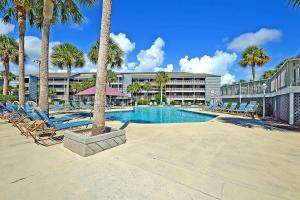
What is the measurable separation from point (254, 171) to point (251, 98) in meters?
20.5

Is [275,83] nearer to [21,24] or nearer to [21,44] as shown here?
[21,44]

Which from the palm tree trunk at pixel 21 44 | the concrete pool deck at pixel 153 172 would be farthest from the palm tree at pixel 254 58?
the palm tree trunk at pixel 21 44

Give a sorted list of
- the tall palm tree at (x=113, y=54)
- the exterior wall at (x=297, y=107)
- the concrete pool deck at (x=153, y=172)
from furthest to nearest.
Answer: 1. the tall palm tree at (x=113, y=54)
2. the exterior wall at (x=297, y=107)
3. the concrete pool deck at (x=153, y=172)

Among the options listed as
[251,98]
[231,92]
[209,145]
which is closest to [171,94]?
[231,92]

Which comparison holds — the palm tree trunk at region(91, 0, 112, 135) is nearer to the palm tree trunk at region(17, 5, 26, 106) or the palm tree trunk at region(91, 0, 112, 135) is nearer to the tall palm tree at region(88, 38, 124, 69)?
the palm tree trunk at region(17, 5, 26, 106)

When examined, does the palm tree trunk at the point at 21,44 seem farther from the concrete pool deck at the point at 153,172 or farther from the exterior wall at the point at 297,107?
the exterior wall at the point at 297,107

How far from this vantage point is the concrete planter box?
4867mm

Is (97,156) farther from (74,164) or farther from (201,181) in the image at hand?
(201,181)

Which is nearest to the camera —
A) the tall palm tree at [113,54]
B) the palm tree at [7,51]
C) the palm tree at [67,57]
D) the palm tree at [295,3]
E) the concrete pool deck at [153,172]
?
the concrete pool deck at [153,172]

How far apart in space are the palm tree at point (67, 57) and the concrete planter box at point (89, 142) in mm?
24009

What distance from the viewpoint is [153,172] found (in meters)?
3.90

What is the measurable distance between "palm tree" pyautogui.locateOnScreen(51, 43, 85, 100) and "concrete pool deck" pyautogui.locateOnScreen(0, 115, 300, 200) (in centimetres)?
2478

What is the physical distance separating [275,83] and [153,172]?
17.4 meters

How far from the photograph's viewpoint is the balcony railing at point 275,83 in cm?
1176
